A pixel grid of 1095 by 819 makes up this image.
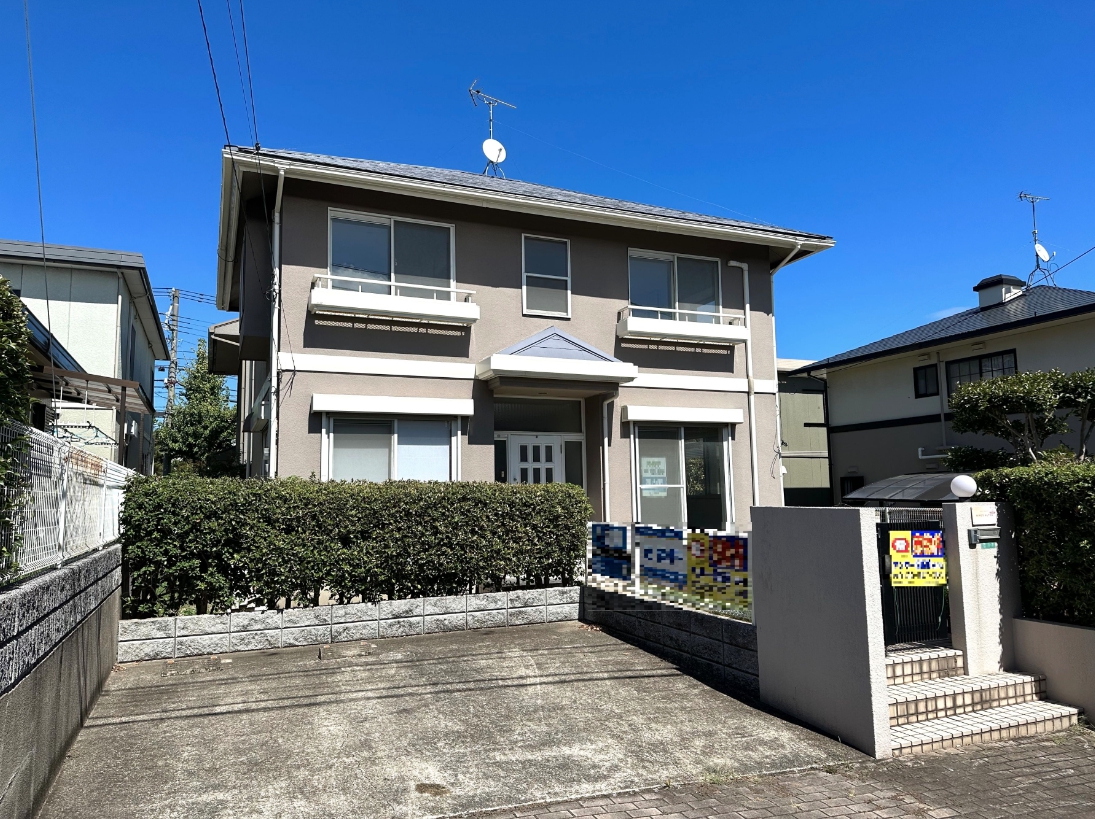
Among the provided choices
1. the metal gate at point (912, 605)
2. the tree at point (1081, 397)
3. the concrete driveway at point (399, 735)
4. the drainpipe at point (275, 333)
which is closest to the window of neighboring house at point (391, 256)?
the drainpipe at point (275, 333)

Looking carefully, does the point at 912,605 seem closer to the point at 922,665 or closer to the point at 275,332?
→ the point at 922,665

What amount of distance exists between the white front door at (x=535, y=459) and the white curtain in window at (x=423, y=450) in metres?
1.40

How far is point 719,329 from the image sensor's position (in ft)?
43.5

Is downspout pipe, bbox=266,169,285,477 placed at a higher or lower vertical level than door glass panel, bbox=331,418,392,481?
higher

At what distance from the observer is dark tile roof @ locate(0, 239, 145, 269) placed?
14930 mm

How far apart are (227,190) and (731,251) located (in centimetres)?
877

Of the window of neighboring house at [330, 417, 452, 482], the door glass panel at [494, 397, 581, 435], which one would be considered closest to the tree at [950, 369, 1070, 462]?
the door glass panel at [494, 397, 581, 435]

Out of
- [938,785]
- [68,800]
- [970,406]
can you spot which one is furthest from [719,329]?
[68,800]

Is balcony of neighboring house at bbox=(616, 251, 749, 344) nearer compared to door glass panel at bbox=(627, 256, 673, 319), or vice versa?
balcony of neighboring house at bbox=(616, 251, 749, 344)

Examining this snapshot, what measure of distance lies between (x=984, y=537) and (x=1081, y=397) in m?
8.72

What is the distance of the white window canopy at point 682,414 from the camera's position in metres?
12.5

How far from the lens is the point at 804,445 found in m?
24.9

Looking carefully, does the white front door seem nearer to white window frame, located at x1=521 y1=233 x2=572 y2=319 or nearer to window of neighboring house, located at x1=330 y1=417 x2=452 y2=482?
window of neighboring house, located at x1=330 y1=417 x2=452 y2=482

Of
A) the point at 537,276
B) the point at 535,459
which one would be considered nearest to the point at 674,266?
the point at 537,276
